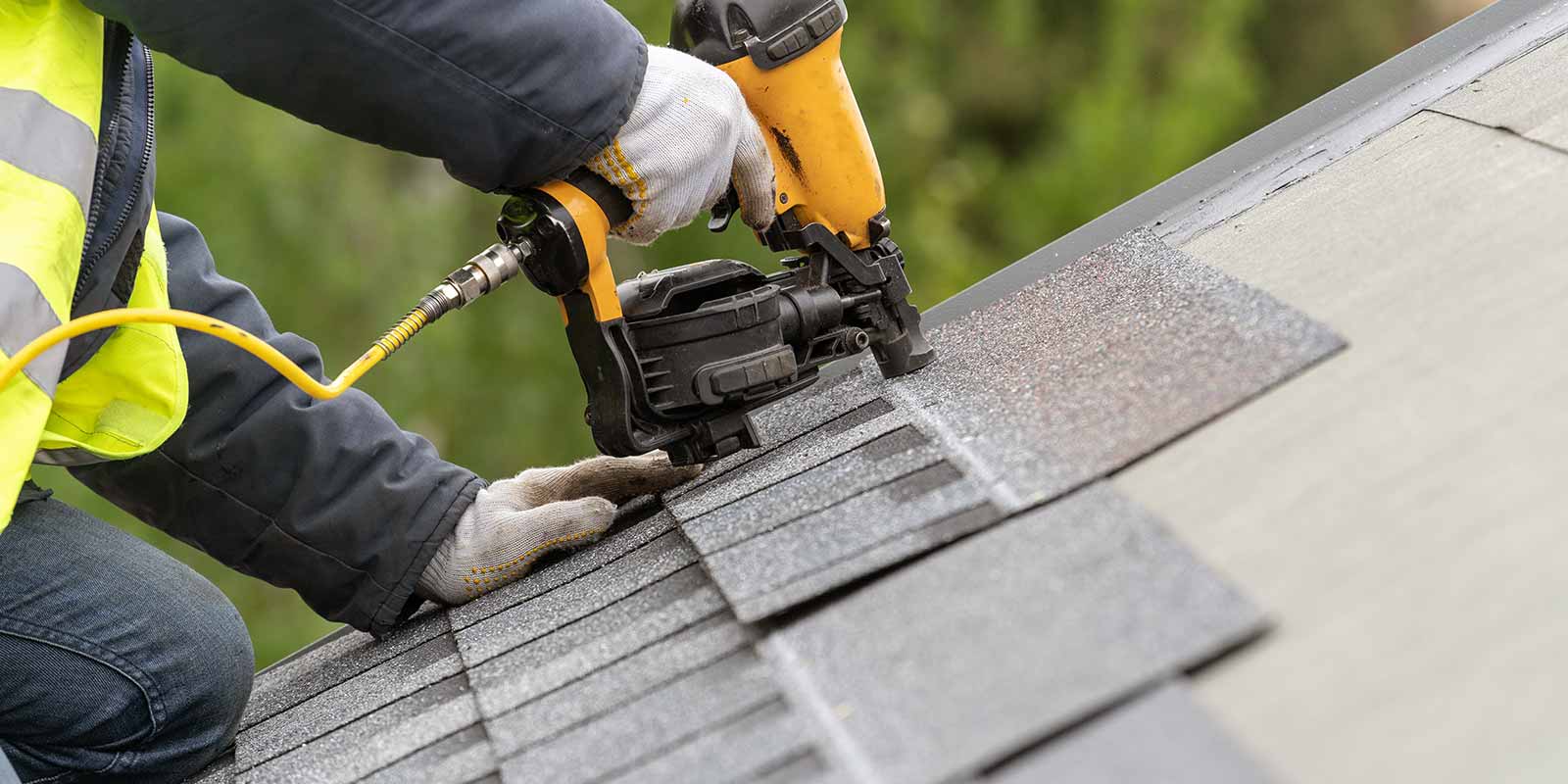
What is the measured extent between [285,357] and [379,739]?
0.53 metres

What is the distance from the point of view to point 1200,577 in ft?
4.18

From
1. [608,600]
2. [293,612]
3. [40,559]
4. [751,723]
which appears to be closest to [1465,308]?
[751,723]

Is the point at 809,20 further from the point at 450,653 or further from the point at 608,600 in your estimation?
the point at 450,653

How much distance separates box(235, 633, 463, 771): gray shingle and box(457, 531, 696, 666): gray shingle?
55 mm

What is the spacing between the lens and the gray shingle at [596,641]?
168 centimetres

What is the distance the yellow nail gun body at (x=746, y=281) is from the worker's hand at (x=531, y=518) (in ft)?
0.43

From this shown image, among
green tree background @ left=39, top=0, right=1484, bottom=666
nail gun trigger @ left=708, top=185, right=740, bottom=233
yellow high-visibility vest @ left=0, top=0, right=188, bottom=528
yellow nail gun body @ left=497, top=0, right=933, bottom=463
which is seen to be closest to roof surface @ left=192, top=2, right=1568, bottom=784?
yellow nail gun body @ left=497, top=0, right=933, bottom=463

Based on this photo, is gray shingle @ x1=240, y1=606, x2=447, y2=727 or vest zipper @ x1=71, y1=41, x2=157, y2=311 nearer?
vest zipper @ x1=71, y1=41, x2=157, y2=311

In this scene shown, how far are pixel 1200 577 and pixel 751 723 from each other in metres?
0.45

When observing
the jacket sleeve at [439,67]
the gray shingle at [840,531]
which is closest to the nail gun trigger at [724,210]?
the jacket sleeve at [439,67]

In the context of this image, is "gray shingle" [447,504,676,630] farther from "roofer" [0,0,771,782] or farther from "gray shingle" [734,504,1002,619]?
"gray shingle" [734,504,1002,619]

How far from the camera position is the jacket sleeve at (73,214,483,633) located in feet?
7.27

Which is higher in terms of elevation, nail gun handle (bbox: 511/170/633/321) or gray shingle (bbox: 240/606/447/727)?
nail gun handle (bbox: 511/170/633/321)

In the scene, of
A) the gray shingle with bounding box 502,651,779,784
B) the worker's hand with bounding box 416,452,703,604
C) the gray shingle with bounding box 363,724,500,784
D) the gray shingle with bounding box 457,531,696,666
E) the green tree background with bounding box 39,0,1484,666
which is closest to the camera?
the gray shingle with bounding box 502,651,779,784
